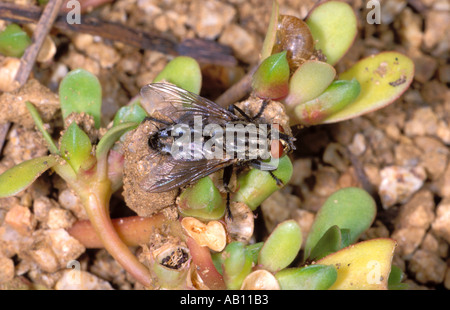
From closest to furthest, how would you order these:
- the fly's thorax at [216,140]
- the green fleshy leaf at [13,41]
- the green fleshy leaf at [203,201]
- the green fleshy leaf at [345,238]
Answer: the green fleshy leaf at [203,201] → the fly's thorax at [216,140] → the green fleshy leaf at [345,238] → the green fleshy leaf at [13,41]

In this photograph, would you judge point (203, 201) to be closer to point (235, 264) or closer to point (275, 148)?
point (235, 264)

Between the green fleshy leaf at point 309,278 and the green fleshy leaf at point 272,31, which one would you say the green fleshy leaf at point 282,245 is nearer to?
the green fleshy leaf at point 309,278

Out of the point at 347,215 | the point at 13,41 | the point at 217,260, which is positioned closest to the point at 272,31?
the point at 347,215

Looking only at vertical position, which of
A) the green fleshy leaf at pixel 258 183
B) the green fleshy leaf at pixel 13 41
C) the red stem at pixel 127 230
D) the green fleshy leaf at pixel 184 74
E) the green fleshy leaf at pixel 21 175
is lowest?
the red stem at pixel 127 230

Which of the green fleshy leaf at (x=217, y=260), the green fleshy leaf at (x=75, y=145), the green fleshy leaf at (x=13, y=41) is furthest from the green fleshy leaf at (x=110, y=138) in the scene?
the green fleshy leaf at (x=13, y=41)

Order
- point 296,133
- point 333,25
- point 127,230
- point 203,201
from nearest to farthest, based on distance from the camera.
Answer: point 203,201
point 127,230
point 333,25
point 296,133

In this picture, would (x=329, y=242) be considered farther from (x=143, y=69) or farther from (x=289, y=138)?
(x=143, y=69)

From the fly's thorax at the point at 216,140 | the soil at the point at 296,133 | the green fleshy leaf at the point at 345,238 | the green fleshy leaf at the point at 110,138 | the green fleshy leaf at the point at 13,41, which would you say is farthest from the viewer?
the green fleshy leaf at the point at 13,41
